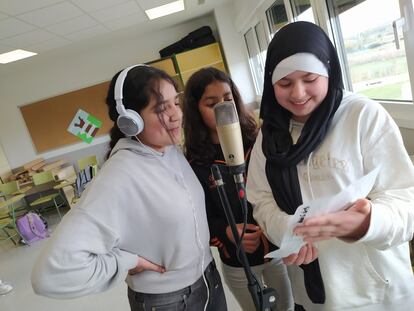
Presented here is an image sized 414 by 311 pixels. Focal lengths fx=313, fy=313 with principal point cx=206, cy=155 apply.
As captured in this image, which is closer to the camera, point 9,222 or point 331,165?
point 331,165

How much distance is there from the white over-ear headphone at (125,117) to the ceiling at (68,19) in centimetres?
288

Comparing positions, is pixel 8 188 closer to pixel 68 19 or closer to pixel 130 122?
pixel 68 19

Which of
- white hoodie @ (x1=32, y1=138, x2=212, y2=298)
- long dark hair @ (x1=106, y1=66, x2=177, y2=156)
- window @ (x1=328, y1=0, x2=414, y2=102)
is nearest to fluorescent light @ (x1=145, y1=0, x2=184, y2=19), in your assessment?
window @ (x1=328, y1=0, x2=414, y2=102)

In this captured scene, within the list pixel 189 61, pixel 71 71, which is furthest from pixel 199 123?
pixel 71 71

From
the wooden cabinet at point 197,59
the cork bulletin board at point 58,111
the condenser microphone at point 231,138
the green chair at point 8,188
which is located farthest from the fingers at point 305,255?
the cork bulletin board at point 58,111

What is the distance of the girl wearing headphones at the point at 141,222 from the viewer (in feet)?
2.76

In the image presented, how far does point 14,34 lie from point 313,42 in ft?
14.4

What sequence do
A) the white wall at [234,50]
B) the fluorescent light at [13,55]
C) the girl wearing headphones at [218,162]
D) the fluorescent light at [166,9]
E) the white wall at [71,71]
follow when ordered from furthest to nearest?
the white wall at [71,71] < the white wall at [234,50] < the fluorescent light at [13,55] < the fluorescent light at [166,9] < the girl wearing headphones at [218,162]

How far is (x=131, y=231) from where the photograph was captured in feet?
3.19

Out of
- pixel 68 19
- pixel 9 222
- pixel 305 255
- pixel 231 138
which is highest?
Answer: pixel 68 19

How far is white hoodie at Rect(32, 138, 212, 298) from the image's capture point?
83 cm

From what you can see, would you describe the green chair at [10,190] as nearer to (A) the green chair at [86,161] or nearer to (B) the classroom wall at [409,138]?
(A) the green chair at [86,161]

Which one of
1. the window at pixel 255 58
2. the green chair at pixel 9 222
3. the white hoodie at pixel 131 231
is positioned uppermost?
the window at pixel 255 58

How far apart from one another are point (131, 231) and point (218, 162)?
19.3 inches
